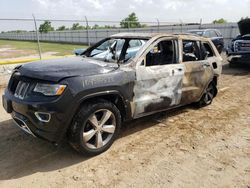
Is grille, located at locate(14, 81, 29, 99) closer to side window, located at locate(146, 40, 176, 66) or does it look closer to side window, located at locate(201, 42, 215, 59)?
side window, located at locate(146, 40, 176, 66)

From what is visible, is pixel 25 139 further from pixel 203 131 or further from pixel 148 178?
pixel 203 131

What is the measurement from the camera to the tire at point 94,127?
3.55 metres

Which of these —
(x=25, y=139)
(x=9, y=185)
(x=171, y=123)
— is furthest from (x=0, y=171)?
(x=171, y=123)

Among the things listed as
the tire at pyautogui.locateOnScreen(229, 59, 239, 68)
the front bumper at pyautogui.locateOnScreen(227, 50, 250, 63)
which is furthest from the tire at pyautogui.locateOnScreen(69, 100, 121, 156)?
the tire at pyautogui.locateOnScreen(229, 59, 239, 68)

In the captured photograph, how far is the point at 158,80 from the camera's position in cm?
449

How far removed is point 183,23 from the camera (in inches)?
992

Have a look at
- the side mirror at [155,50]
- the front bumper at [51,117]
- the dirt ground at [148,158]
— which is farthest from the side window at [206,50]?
the front bumper at [51,117]

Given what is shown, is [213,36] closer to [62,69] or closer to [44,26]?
[44,26]

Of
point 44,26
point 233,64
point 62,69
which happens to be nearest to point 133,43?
point 62,69

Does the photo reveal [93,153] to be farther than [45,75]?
Yes

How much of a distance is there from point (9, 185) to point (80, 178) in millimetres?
844

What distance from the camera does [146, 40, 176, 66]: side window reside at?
192 inches

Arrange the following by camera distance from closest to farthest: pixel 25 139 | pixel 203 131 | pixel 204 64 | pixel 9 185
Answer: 1. pixel 9 185
2. pixel 25 139
3. pixel 203 131
4. pixel 204 64

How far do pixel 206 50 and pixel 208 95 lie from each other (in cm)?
103
